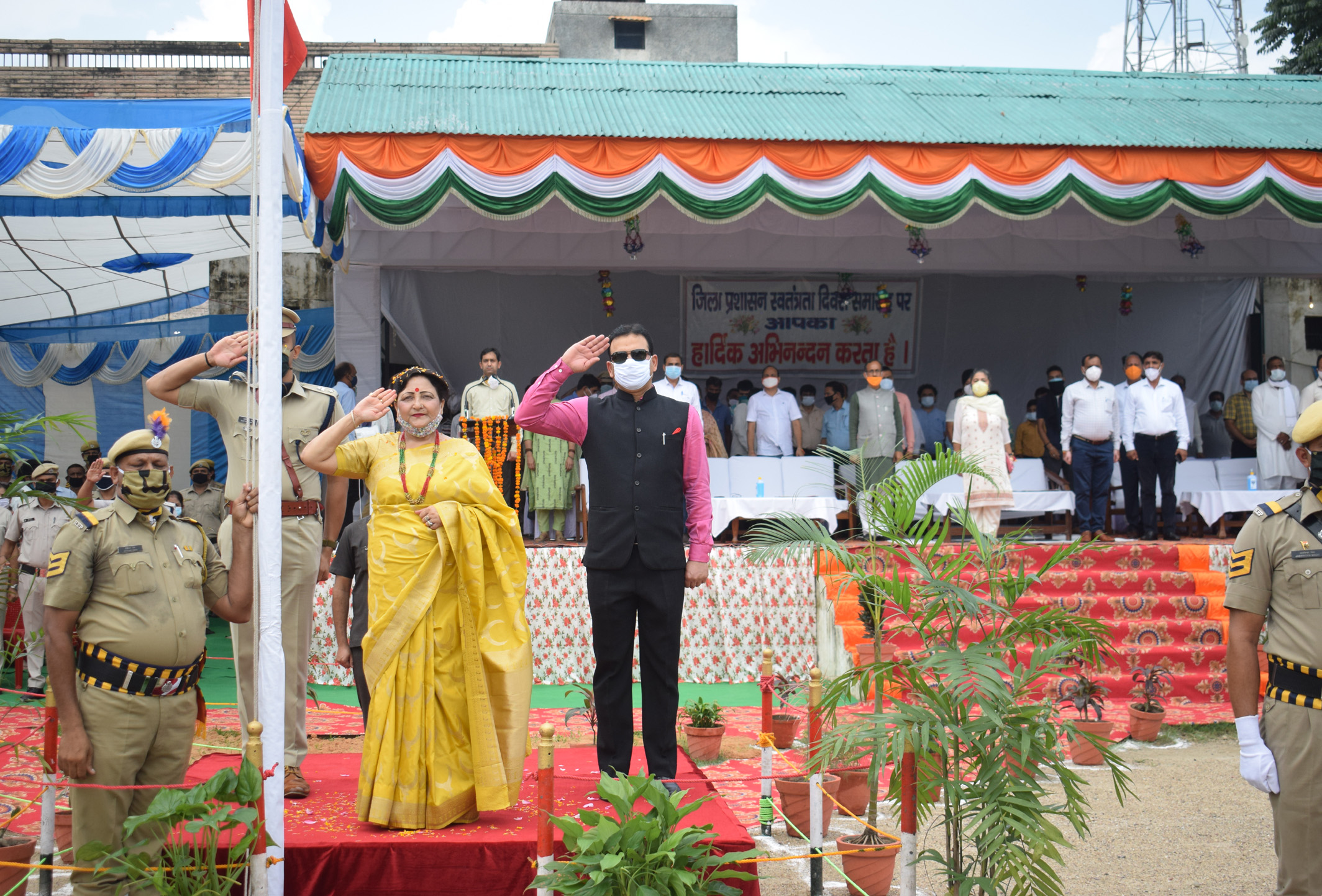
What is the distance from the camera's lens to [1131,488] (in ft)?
31.9

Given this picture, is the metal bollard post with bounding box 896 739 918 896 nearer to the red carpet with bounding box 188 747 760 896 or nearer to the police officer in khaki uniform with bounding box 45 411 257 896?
the red carpet with bounding box 188 747 760 896

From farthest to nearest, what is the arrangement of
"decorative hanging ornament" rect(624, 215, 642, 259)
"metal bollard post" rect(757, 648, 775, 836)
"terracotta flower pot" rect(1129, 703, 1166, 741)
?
"decorative hanging ornament" rect(624, 215, 642, 259), "terracotta flower pot" rect(1129, 703, 1166, 741), "metal bollard post" rect(757, 648, 775, 836)

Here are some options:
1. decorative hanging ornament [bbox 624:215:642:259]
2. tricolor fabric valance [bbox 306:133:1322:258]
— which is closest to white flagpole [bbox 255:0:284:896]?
tricolor fabric valance [bbox 306:133:1322:258]

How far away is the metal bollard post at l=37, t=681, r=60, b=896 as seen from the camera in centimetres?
364

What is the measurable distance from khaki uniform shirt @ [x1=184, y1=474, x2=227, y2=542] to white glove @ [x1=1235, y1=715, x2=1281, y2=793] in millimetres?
7960

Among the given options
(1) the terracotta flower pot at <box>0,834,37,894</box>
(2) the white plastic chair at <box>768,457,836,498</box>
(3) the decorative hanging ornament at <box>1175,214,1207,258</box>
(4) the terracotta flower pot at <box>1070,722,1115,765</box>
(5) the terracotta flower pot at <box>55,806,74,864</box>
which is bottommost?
(4) the terracotta flower pot at <box>1070,722,1115,765</box>

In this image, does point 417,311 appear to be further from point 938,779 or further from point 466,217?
point 938,779

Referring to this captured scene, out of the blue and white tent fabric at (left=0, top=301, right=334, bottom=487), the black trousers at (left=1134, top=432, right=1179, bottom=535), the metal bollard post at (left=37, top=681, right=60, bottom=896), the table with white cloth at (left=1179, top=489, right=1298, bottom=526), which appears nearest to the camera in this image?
the metal bollard post at (left=37, top=681, right=60, bottom=896)

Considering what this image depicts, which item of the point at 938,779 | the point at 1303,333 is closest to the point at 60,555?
the point at 938,779

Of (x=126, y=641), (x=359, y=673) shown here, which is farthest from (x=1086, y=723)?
(x=126, y=641)

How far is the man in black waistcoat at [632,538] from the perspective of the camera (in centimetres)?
392

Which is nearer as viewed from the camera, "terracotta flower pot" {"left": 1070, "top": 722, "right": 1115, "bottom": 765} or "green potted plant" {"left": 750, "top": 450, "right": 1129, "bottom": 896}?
"green potted plant" {"left": 750, "top": 450, "right": 1129, "bottom": 896}

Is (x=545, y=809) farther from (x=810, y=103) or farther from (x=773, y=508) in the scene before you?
(x=810, y=103)

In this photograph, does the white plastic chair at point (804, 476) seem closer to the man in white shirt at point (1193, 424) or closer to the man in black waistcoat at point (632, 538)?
the man in white shirt at point (1193, 424)
